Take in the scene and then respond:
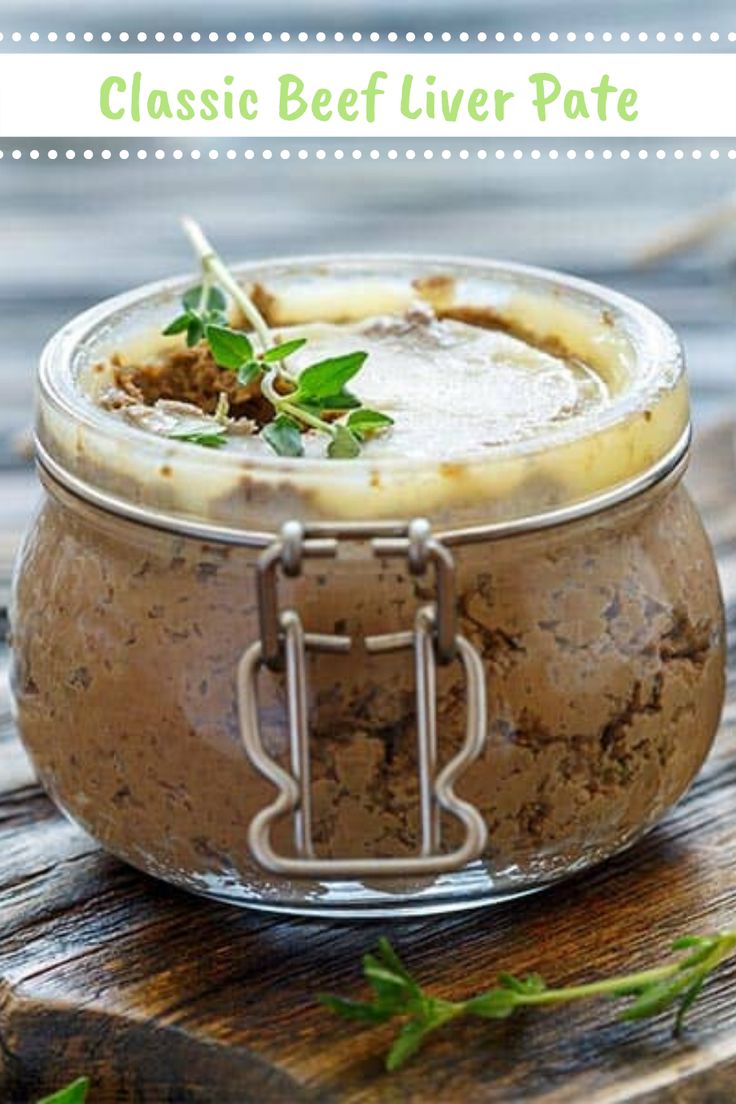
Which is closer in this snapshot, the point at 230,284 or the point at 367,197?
the point at 230,284

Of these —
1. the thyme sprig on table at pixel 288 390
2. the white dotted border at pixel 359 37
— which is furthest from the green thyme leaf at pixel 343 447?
the white dotted border at pixel 359 37

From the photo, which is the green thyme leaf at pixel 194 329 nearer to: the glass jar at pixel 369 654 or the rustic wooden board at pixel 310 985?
the glass jar at pixel 369 654

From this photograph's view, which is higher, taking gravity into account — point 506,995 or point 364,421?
point 364,421

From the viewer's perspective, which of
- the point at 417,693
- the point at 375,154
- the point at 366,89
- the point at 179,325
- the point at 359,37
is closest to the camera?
the point at 417,693

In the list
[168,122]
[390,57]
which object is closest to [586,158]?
[390,57]

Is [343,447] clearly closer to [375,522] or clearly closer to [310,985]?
[375,522]

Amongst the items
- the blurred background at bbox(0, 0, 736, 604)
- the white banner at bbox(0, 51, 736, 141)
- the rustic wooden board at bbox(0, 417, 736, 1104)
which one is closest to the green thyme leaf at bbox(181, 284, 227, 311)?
the rustic wooden board at bbox(0, 417, 736, 1104)

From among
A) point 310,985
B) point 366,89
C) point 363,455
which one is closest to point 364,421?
point 363,455
